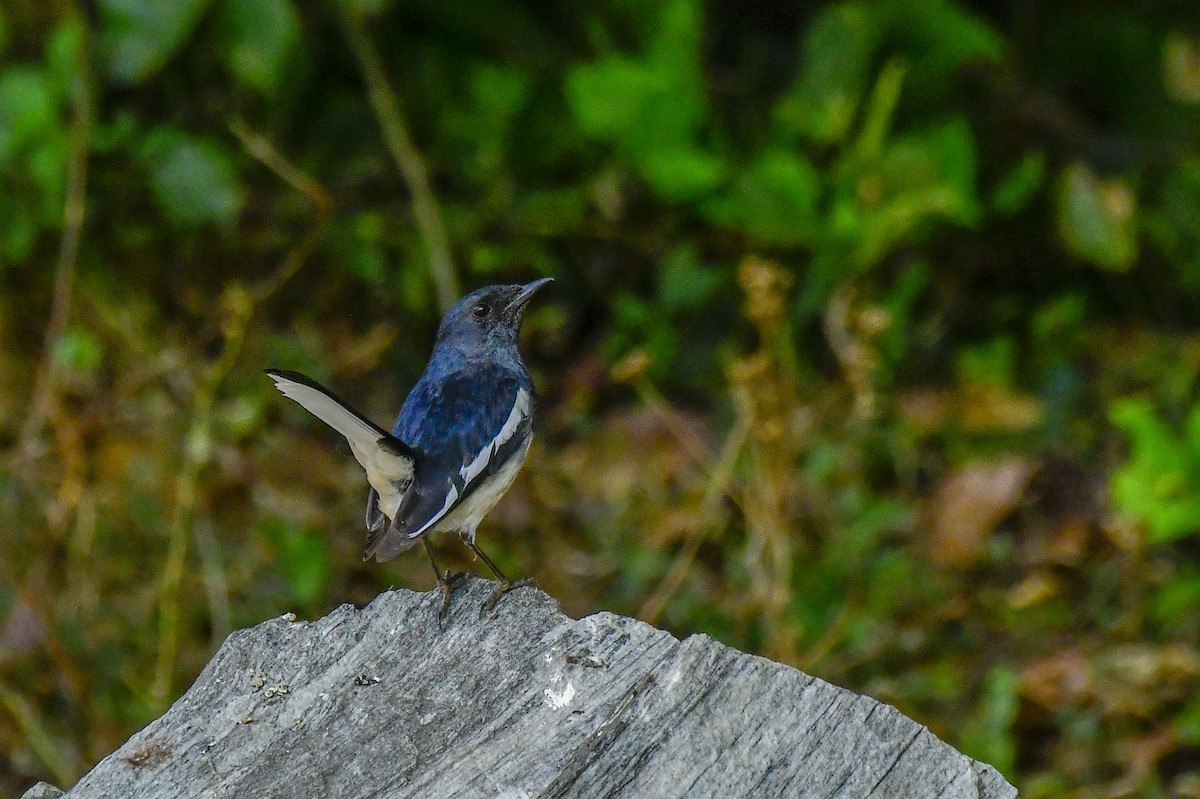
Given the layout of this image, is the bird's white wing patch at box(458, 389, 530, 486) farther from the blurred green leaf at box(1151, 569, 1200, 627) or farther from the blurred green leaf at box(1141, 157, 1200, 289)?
the blurred green leaf at box(1141, 157, 1200, 289)

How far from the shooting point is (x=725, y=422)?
243 inches

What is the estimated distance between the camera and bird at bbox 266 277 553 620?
11.5ft

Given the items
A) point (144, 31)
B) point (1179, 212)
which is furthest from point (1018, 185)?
point (144, 31)

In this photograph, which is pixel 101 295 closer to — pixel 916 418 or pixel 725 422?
pixel 725 422

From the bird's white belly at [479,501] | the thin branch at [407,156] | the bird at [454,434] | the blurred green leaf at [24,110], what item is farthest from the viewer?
the thin branch at [407,156]

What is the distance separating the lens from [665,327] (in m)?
6.45

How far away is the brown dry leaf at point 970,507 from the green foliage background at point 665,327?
0.02 meters

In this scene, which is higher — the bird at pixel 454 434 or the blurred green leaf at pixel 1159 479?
the bird at pixel 454 434

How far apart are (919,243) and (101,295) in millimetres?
3344

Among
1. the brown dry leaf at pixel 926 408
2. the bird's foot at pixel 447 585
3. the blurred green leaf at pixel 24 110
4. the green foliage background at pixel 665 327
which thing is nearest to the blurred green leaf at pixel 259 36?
the green foliage background at pixel 665 327

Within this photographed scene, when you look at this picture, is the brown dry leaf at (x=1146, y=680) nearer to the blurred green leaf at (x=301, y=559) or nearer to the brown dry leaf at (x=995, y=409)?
the brown dry leaf at (x=995, y=409)

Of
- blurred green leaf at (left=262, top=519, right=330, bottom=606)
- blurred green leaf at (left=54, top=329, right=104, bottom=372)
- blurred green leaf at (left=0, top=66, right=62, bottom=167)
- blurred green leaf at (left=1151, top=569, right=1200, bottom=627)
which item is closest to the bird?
blurred green leaf at (left=262, top=519, right=330, bottom=606)

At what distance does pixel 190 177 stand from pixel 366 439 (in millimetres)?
2637

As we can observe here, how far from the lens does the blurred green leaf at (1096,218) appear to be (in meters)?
5.94
